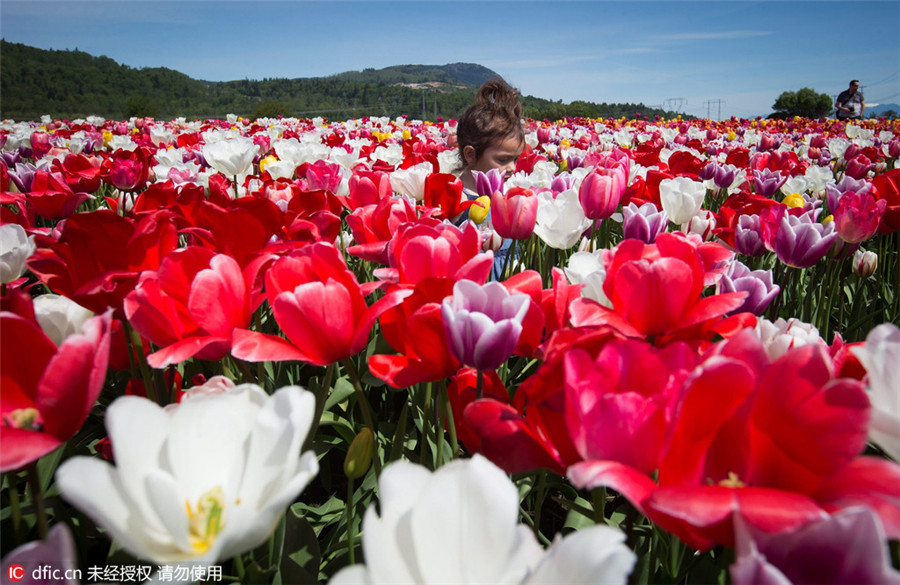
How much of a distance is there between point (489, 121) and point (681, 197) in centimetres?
202

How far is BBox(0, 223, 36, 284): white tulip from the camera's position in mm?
1237

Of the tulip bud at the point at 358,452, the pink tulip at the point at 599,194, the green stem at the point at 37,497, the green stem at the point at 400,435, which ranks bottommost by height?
the green stem at the point at 400,435

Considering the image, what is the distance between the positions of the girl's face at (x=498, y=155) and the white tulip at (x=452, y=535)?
3.71m

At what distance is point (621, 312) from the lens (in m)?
0.95

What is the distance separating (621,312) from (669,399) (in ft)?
1.08

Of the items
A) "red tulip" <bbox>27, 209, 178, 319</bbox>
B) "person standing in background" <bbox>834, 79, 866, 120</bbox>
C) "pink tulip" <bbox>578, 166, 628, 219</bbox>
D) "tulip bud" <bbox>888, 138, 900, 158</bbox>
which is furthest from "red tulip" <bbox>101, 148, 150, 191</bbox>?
"person standing in background" <bbox>834, 79, 866, 120</bbox>

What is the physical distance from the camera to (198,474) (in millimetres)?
721

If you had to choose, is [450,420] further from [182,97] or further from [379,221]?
[182,97]

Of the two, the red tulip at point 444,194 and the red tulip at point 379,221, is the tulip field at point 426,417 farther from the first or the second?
the red tulip at point 444,194

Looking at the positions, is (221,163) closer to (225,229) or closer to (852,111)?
(225,229)

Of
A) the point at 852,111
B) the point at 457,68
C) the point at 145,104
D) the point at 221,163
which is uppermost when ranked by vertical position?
the point at 457,68

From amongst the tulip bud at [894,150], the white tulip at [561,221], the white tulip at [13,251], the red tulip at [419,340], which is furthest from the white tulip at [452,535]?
the tulip bud at [894,150]

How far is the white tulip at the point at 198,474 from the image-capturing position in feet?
1.94

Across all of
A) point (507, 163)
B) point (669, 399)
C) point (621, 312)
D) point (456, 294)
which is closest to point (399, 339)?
point (456, 294)
